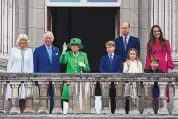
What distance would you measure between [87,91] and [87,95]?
9 cm

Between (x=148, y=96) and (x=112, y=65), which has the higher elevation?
(x=112, y=65)

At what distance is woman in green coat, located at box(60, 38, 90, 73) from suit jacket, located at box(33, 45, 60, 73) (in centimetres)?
16

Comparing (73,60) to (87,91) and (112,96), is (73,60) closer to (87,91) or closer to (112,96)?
(87,91)

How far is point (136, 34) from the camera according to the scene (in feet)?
90.3

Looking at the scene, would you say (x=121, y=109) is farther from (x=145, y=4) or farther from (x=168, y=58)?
(x=145, y=4)

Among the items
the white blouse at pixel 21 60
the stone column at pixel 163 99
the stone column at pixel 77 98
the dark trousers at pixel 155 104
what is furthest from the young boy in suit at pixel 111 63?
the white blouse at pixel 21 60

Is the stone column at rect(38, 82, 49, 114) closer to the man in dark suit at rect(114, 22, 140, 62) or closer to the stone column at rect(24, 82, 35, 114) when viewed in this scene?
the stone column at rect(24, 82, 35, 114)

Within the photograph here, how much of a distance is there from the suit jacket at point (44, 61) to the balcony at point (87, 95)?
0.59 metres

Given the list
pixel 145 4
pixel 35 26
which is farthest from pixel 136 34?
pixel 35 26

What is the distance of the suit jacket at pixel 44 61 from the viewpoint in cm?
2392

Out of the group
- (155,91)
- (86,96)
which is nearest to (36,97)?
(86,96)

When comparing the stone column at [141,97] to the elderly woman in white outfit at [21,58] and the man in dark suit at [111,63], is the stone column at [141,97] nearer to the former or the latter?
the man in dark suit at [111,63]

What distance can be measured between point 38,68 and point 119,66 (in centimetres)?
187

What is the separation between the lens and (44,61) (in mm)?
23938
